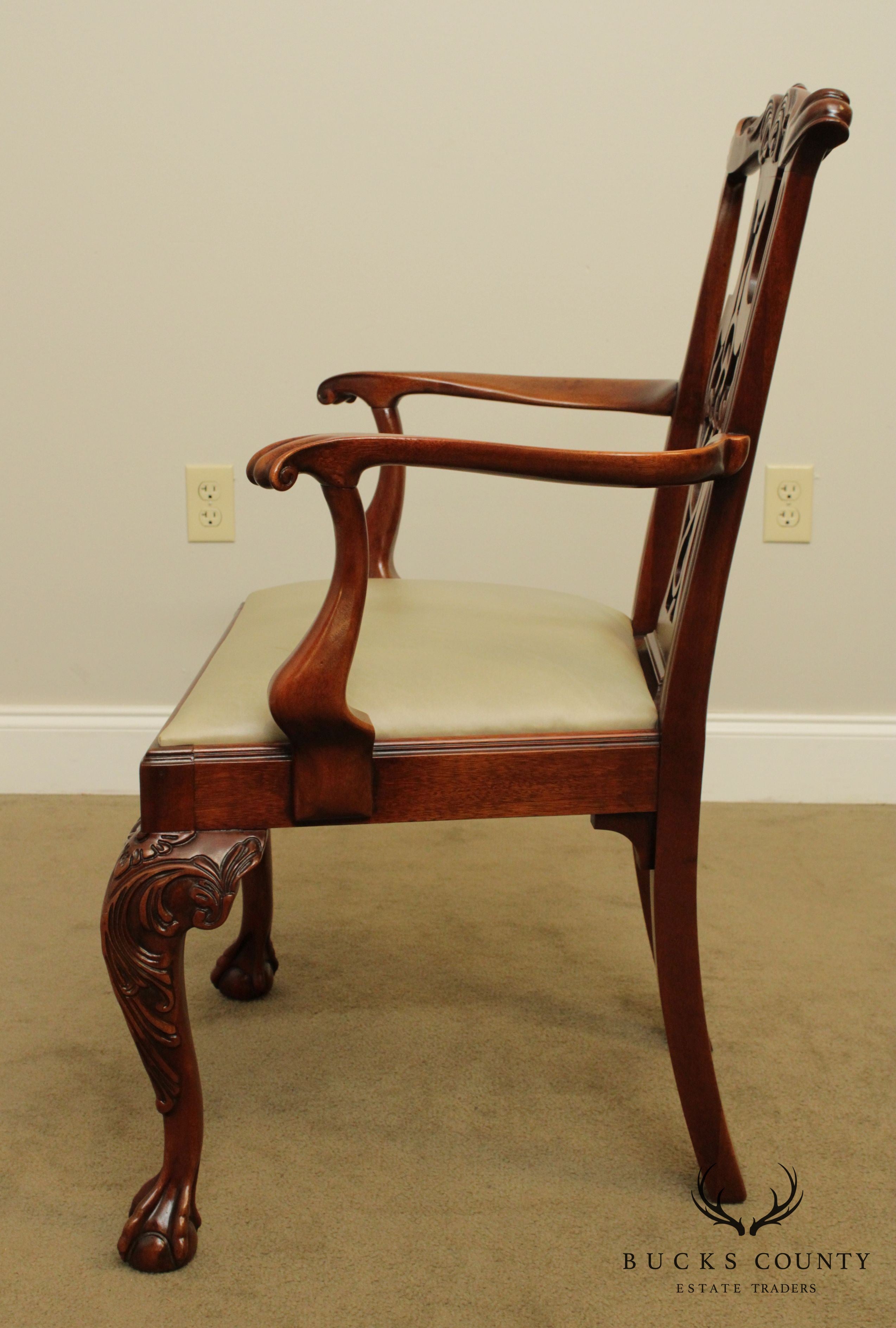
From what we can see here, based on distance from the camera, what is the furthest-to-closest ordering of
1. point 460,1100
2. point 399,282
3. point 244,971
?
point 399,282
point 244,971
point 460,1100

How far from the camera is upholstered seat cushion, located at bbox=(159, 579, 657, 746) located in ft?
2.59

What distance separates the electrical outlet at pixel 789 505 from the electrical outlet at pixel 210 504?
0.85 metres

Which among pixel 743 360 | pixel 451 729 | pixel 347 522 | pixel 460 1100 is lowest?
pixel 460 1100

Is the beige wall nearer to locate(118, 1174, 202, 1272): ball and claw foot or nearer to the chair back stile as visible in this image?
the chair back stile

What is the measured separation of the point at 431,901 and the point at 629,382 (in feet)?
2.34

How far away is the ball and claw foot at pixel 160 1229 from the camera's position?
80 cm

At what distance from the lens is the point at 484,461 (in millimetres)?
726

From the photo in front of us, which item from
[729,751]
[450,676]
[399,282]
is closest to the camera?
[450,676]

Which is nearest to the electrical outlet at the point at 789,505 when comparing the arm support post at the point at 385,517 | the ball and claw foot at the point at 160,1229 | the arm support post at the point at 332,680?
the arm support post at the point at 385,517

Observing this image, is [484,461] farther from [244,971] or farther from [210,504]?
[210,504]

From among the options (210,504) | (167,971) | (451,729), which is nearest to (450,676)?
(451,729)

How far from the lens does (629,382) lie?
1095 millimetres

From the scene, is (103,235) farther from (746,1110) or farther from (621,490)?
(746,1110)

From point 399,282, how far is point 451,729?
1062 millimetres
